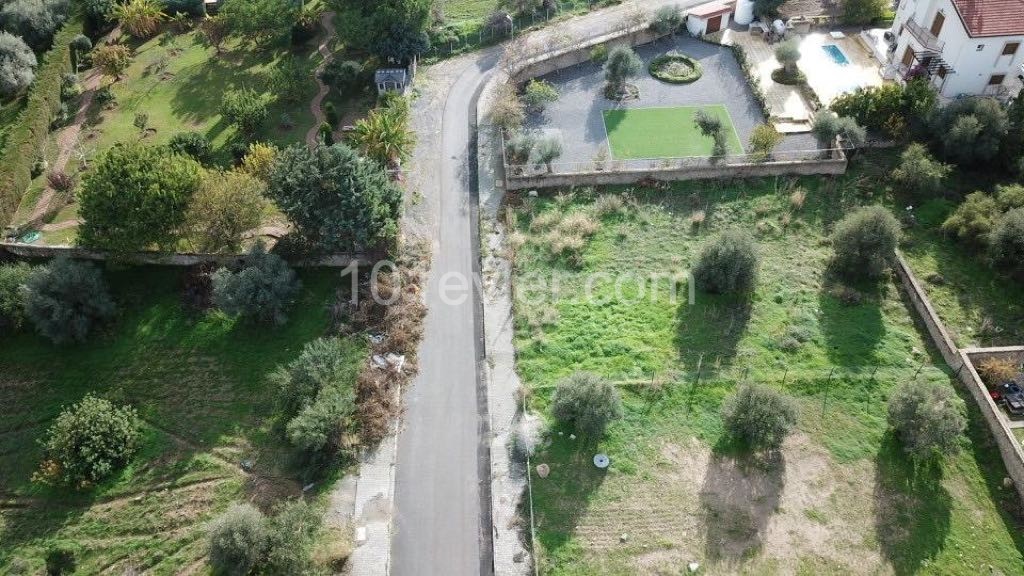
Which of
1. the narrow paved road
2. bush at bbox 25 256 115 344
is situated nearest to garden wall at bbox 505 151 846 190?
the narrow paved road

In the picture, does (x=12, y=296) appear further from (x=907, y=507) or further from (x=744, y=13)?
(x=744, y=13)

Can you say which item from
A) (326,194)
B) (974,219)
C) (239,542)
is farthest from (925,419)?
(326,194)

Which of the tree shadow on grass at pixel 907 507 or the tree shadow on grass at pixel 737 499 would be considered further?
the tree shadow on grass at pixel 737 499

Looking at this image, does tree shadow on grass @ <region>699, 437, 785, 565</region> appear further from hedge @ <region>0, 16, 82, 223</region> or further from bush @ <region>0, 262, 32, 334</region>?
hedge @ <region>0, 16, 82, 223</region>

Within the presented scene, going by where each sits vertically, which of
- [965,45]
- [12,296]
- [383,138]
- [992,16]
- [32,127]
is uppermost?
[992,16]

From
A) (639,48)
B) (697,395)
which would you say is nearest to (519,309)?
(697,395)

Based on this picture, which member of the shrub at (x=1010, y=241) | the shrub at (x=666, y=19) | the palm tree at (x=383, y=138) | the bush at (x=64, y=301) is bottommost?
the bush at (x=64, y=301)

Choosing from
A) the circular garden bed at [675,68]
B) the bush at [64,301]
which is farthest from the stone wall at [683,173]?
the bush at [64,301]

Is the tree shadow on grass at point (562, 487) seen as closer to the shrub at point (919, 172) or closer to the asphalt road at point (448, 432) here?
the asphalt road at point (448, 432)
